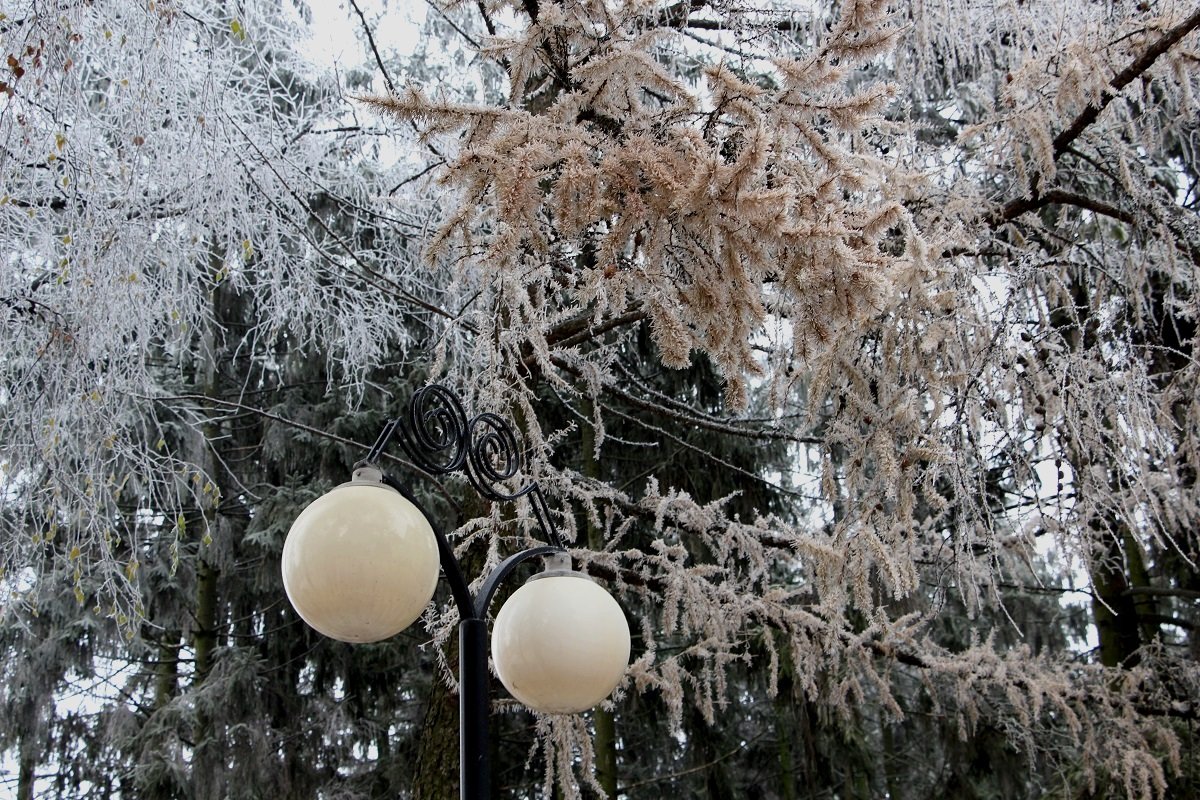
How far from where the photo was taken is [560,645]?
84.2 inches

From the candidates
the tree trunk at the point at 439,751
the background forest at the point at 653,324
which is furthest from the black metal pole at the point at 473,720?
the tree trunk at the point at 439,751

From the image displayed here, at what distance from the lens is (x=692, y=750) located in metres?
7.95

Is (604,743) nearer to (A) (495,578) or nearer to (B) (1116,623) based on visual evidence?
(B) (1116,623)

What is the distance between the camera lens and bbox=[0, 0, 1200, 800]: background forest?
2.39 metres

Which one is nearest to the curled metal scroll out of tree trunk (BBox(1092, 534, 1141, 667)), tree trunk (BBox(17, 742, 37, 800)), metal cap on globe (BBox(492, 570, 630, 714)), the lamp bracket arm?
the lamp bracket arm

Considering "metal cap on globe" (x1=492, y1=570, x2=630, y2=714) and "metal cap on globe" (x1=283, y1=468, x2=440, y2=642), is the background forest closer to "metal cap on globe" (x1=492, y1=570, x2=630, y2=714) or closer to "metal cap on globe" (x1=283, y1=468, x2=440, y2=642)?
"metal cap on globe" (x1=492, y1=570, x2=630, y2=714)

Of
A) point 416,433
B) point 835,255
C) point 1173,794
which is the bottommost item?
point 1173,794

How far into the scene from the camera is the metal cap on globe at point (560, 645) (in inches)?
84.4

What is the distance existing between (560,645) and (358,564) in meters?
0.50

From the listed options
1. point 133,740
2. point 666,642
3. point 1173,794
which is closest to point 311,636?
point 133,740

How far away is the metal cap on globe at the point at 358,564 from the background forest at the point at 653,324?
706 millimetres

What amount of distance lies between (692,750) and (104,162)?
6.03 metres

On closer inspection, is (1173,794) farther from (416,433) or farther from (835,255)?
(416,433)

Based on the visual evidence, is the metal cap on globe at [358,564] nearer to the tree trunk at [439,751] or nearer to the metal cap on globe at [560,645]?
the metal cap on globe at [560,645]
